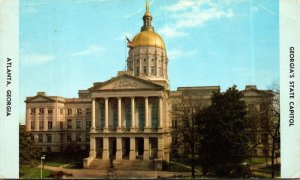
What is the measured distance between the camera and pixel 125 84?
122 feet

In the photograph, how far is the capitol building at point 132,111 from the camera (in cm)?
3656

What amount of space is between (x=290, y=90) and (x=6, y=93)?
1634 centimetres

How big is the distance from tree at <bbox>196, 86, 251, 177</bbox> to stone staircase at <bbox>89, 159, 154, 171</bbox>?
28.4 ft

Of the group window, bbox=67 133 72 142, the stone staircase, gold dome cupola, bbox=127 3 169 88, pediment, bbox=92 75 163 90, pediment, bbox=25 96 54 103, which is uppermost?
gold dome cupola, bbox=127 3 169 88

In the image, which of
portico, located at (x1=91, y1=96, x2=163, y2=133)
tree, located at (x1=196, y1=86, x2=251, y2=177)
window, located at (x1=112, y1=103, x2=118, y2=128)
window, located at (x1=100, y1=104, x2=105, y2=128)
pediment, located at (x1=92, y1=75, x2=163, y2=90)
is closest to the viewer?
tree, located at (x1=196, y1=86, x2=251, y2=177)

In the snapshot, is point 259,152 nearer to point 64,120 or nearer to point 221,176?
point 221,176

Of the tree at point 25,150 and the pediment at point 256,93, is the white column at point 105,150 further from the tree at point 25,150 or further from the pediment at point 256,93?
the pediment at point 256,93

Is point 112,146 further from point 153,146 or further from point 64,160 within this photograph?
point 64,160

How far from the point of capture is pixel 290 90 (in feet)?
66.0

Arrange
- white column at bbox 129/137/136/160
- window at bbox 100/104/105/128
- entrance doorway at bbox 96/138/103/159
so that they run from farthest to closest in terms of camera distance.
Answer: window at bbox 100/104/105/128
entrance doorway at bbox 96/138/103/159
white column at bbox 129/137/136/160

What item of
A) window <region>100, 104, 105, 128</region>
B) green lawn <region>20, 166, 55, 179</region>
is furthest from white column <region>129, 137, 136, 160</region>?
green lawn <region>20, 166, 55, 179</region>

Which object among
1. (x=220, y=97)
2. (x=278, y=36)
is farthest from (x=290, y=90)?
(x=220, y=97)

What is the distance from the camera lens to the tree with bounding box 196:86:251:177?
81.6ft

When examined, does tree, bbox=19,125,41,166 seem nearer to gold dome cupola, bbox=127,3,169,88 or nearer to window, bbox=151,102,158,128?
window, bbox=151,102,158,128
